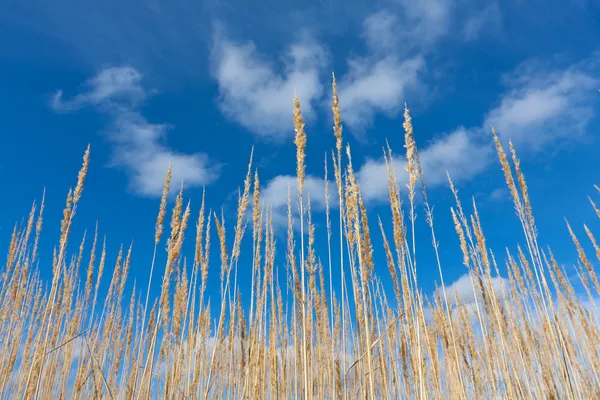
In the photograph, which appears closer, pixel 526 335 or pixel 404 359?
pixel 404 359

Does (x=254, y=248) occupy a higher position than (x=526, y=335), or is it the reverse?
(x=254, y=248)

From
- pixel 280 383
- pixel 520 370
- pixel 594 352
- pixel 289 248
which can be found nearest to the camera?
pixel 289 248

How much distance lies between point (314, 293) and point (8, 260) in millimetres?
3247

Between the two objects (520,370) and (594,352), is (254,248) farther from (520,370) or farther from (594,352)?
(594,352)

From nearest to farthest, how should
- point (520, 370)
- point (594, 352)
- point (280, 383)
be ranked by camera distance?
1. point (520, 370)
2. point (280, 383)
3. point (594, 352)

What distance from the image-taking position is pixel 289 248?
2.32 m

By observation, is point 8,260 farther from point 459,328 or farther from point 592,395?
point 592,395

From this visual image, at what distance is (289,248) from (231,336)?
1256 millimetres

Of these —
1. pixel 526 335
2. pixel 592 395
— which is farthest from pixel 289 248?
pixel 592 395

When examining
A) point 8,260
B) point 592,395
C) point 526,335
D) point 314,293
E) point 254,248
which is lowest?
point 592,395

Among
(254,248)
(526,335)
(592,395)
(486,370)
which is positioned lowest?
(592,395)

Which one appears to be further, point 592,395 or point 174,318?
point 592,395

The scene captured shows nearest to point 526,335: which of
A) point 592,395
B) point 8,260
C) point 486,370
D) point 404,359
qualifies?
point 486,370

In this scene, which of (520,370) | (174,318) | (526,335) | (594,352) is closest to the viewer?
(174,318)
